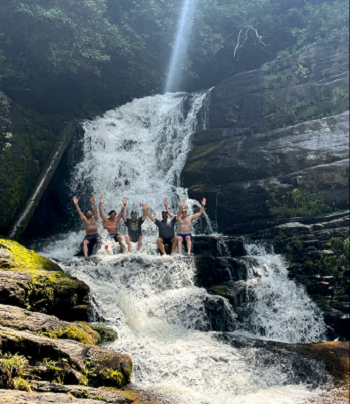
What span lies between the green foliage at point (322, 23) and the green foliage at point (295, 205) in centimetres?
952

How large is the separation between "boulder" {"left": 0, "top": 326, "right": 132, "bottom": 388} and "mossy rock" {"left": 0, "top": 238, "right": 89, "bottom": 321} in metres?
0.96

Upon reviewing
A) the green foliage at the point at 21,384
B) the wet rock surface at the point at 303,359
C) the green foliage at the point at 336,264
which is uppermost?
the green foliage at the point at 336,264

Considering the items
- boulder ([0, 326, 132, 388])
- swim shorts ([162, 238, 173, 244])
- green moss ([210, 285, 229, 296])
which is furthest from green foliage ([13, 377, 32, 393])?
swim shorts ([162, 238, 173, 244])

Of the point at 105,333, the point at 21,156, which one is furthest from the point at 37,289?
the point at 21,156

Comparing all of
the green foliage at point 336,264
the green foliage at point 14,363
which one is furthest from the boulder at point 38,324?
the green foliage at point 336,264

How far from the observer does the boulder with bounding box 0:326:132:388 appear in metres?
3.09

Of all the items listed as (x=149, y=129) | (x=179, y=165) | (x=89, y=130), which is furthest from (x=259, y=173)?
(x=89, y=130)

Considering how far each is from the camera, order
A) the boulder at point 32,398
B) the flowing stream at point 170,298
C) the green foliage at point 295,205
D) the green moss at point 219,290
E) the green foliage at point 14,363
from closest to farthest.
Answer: the boulder at point 32,398 < the green foliage at point 14,363 < the flowing stream at point 170,298 < the green moss at point 219,290 < the green foliage at point 295,205

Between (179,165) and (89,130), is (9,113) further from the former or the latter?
(179,165)

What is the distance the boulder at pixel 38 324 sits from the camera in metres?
3.61

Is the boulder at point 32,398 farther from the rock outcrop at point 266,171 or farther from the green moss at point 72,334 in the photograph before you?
the rock outcrop at point 266,171

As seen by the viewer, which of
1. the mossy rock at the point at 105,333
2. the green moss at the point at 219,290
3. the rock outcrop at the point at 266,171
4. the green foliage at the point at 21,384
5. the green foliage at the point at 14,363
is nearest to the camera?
the green foliage at the point at 21,384

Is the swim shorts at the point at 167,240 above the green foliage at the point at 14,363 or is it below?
above

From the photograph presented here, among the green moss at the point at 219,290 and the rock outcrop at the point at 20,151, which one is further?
the rock outcrop at the point at 20,151
